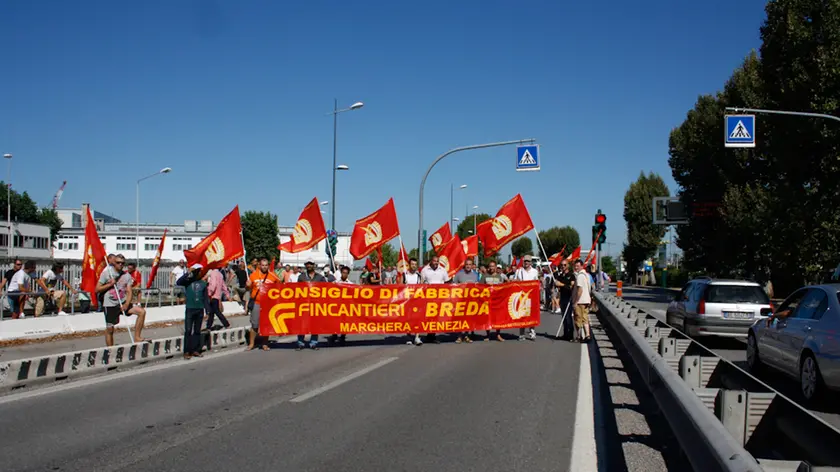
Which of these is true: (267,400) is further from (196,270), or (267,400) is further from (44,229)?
(44,229)

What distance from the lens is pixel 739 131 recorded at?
2188 centimetres

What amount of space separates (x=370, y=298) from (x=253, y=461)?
954 cm

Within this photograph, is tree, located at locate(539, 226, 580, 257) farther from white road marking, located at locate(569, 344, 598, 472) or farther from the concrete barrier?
white road marking, located at locate(569, 344, 598, 472)

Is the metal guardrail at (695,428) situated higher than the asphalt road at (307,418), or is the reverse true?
the metal guardrail at (695,428)

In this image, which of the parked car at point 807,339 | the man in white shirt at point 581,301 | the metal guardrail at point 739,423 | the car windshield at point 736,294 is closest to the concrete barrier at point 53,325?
the man in white shirt at point 581,301

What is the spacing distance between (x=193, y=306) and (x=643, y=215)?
211 ft

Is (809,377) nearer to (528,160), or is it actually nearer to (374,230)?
(374,230)

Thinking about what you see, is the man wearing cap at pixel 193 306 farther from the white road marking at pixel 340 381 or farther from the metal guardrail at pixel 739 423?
the metal guardrail at pixel 739 423

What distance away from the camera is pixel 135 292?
66.9 feet

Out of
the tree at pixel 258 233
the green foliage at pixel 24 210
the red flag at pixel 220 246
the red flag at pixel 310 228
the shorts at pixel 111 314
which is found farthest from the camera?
the tree at pixel 258 233

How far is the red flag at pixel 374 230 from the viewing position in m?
18.8

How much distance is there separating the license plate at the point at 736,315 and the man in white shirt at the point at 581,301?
289 cm

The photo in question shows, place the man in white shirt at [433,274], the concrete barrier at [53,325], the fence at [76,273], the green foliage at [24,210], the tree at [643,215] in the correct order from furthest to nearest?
1. the green foliage at [24,210]
2. the tree at [643,215]
3. the fence at [76,273]
4. the man in white shirt at [433,274]
5. the concrete barrier at [53,325]

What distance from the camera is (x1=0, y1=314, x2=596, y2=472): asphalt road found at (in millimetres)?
5980
